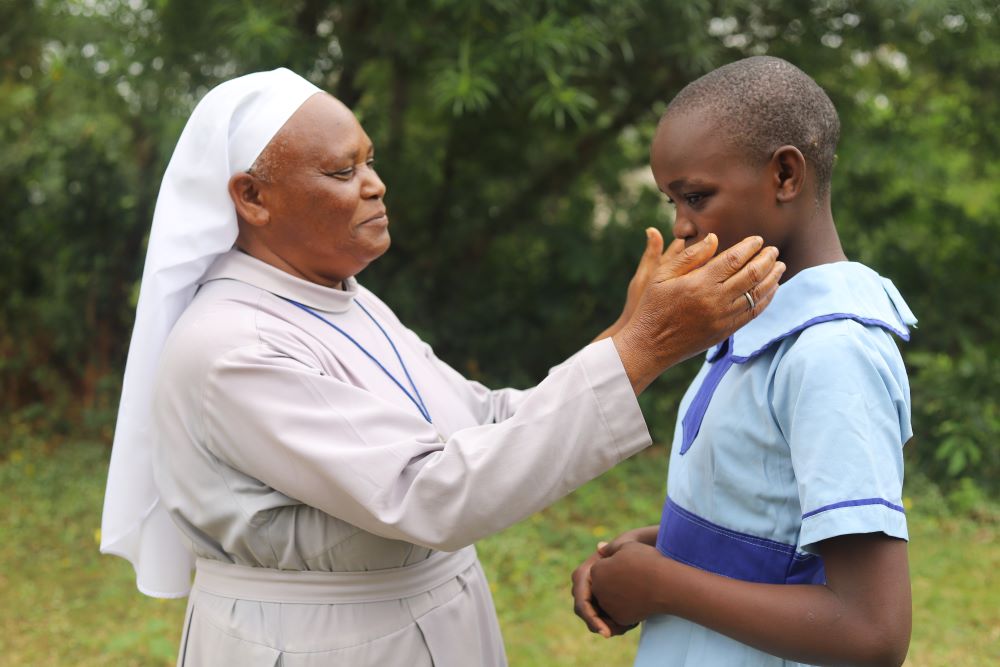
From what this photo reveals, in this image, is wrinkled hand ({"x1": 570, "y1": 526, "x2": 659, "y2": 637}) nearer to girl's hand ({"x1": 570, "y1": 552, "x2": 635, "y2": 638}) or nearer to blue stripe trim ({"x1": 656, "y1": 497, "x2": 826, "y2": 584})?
girl's hand ({"x1": 570, "y1": 552, "x2": 635, "y2": 638})

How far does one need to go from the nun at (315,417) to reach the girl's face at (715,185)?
0.29 feet

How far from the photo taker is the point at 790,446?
1.64 m

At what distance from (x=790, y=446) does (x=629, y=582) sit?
1.44ft

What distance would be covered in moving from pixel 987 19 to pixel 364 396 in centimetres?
493

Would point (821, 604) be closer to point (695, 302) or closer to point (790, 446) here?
point (790, 446)

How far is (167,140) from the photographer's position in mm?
5703

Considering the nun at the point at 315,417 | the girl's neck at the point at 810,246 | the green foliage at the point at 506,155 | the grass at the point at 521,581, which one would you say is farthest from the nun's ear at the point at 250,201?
the grass at the point at 521,581

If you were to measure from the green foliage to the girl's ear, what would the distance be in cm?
298

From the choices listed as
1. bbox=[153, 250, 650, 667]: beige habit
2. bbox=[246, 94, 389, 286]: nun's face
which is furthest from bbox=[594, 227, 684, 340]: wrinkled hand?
bbox=[246, 94, 389, 286]: nun's face

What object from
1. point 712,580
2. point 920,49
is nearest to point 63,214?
point 920,49

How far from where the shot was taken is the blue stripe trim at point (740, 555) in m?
1.72

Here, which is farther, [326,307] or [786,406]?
[326,307]

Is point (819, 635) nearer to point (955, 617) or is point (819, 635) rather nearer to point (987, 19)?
point (955, 617)

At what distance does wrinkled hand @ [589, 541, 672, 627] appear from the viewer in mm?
1845
